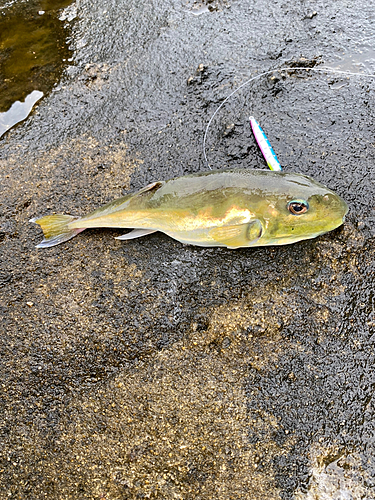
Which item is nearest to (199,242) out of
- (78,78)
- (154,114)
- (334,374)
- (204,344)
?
(204,344)

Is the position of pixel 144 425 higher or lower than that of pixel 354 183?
lower

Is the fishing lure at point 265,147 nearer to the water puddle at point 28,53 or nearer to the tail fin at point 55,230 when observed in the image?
the tail fin at point 55,230

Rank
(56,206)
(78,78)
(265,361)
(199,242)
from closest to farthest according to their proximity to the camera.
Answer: (265,361), (199,242), (56,206), (78,78)

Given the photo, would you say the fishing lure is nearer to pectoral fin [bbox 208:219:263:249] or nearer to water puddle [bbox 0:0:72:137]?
pectoral fin [bbox 208:219:263:249]

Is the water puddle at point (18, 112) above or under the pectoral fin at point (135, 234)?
above

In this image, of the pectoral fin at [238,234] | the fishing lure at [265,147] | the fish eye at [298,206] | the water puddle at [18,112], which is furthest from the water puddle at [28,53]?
the fish eye at [298,206]

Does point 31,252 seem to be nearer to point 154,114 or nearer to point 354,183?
point 154,114
